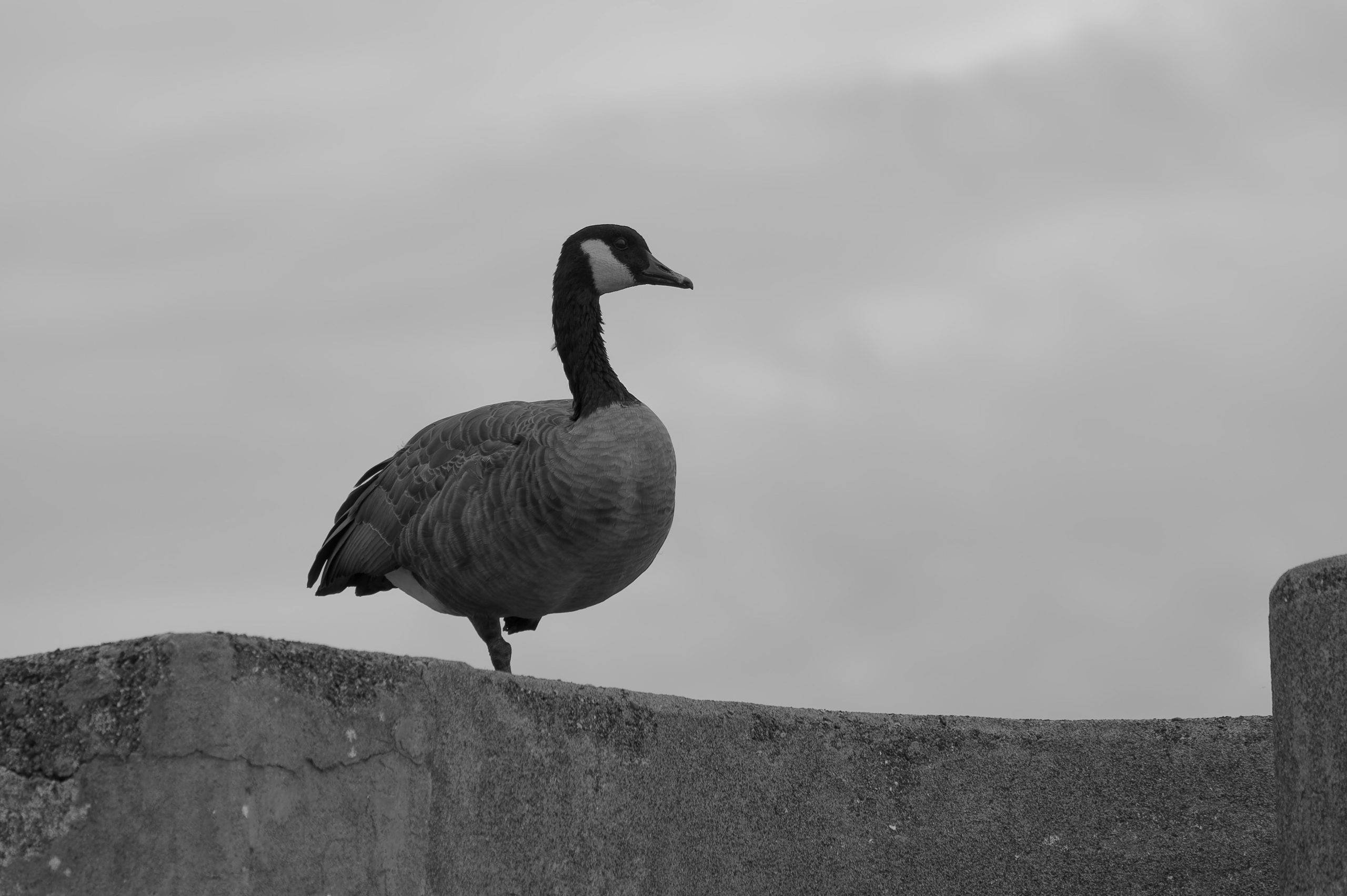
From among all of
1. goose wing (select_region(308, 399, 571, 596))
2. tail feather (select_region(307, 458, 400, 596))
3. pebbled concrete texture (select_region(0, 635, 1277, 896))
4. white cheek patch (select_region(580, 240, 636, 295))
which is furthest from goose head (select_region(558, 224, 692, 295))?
pebbled concrete texture (select_region(0, 635, 1277, 896))

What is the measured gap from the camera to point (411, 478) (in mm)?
8984

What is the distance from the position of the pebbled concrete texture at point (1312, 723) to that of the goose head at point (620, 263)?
5.11 m

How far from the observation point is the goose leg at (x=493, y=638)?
8914 millimetres

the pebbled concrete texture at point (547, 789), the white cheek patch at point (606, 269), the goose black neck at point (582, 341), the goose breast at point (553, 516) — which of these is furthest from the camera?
the white cheek patch at point (606, 269)

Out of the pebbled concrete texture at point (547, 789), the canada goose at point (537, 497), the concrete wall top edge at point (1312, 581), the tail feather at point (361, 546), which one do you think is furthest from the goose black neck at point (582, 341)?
the concrete wall top edge at point (1312, 581)

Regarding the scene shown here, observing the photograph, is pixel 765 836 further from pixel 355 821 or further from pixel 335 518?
pixel 335 518

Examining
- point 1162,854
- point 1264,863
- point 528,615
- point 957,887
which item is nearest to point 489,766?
point 957,887

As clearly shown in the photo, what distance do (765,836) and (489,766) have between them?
1.35 metres

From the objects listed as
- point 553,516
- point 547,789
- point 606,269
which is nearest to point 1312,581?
point 547,789

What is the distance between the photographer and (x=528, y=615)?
890cm

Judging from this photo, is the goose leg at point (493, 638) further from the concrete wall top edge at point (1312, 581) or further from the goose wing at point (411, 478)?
the concrete wall top edge at point (1312, 581)

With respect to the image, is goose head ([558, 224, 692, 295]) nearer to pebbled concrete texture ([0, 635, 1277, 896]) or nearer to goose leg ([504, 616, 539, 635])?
goose leg ([504, 616, 539, 635])

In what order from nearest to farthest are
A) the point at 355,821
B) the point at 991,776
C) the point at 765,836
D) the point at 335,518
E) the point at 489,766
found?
the point at 355,821
the point at 489,766
the point at 765,836
the point at 991,776
the point at 335,518

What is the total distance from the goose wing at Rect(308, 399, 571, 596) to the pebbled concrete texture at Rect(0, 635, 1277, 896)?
3.35 metres
